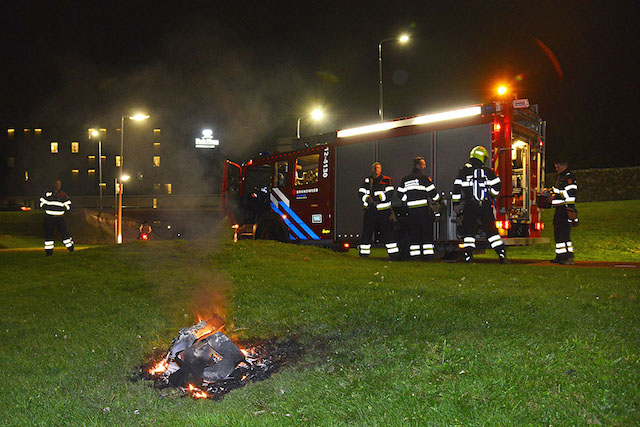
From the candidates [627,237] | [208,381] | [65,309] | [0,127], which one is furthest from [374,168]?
[0,127]

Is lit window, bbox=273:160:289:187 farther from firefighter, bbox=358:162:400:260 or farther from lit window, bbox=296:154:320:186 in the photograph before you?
firefighter, bbox=358:162:400:260

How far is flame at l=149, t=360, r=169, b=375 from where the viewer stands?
393 cm

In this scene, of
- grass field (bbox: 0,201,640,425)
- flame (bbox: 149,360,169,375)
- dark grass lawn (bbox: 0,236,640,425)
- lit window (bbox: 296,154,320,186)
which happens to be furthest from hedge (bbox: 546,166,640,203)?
flame (bbox: 149,360,169,375)

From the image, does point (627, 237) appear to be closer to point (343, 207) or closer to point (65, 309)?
point (343, 207)

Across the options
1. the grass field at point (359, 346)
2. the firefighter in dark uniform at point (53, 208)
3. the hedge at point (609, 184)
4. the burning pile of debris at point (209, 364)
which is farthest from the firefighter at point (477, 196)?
the hedge at point (609, 184)

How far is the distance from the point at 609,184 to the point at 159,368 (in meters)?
25.2

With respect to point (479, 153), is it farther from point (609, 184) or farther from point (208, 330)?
point (609, 184)

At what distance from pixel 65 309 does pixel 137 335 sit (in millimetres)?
1622

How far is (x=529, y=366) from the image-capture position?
3.11 m

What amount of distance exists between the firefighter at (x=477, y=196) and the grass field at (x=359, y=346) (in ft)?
5.72

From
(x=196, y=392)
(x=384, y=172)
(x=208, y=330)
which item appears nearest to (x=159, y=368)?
(x=208, y=330)

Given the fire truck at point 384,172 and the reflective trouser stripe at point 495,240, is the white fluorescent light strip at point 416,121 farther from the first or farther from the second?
the reflective trouser stripe at point 495,240

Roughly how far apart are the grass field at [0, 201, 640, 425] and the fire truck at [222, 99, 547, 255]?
2.88 m

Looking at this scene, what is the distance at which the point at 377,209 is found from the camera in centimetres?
980
